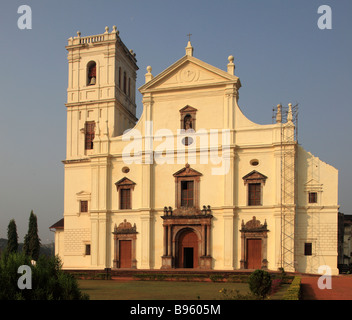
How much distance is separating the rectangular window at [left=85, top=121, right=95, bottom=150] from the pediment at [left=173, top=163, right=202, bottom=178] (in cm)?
922

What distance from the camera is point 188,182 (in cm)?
3756

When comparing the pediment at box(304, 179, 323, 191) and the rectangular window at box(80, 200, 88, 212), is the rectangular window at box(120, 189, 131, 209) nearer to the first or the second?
the rectangular window at box(80, 200, 88, 212)

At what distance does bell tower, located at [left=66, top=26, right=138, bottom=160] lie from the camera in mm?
41562

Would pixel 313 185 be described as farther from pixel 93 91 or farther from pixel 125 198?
pixel 93 91

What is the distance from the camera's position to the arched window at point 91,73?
42875 millimetres

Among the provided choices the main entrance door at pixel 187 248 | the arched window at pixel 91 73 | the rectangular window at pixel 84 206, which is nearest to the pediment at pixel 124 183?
the rectangular window at pixel 84 206

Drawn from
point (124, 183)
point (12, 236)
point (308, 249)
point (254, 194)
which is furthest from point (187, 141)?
point (12, 236)

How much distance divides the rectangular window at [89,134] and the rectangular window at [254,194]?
1528 cm

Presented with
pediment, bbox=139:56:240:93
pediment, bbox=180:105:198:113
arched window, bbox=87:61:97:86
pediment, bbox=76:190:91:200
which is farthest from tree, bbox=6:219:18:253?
pediment, bbox=180:105:198:113

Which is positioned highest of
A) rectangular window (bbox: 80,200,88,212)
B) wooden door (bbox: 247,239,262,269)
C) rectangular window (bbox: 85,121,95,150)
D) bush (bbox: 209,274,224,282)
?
rectangular window (bbox: 85,121,95,150)

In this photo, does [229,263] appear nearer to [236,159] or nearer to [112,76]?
[236,159]

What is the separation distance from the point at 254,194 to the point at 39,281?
25554 mm
